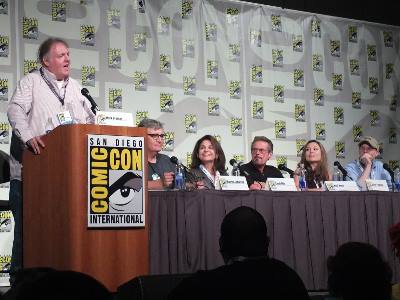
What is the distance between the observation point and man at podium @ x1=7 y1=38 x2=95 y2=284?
4.09 metres

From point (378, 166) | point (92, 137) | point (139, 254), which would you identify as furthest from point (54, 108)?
point (378, 166)

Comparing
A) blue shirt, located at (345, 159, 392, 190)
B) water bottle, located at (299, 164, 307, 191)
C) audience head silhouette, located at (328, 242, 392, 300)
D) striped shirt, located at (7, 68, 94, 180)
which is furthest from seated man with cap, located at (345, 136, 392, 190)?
audience head silhouette, located at (328, 242, 392, 300)

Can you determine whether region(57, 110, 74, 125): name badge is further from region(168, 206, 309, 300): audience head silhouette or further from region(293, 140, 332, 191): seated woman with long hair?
region(293, 140, 332, 191): seated woman with long hair

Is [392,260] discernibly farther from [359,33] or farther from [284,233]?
[359,33]

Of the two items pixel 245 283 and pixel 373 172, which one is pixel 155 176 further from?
pixel 245 283

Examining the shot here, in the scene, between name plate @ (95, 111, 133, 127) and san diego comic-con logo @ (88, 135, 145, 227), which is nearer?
san diego comic-con logo @ (88, 135, 145, 227)

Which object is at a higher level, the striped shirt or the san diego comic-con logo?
the striped shirt

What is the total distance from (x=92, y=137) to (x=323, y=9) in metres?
5.98

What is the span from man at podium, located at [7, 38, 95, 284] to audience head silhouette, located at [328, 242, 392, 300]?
7.26 feet

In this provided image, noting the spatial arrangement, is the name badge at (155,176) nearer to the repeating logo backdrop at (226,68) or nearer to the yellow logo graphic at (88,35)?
the repeating logo backdrop at (226,68)

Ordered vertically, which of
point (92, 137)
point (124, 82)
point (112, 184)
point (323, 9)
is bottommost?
point (112, 184)

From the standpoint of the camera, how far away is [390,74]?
30.1 feet

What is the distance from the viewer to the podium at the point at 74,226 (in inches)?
134

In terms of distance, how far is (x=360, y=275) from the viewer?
85.4 inches
